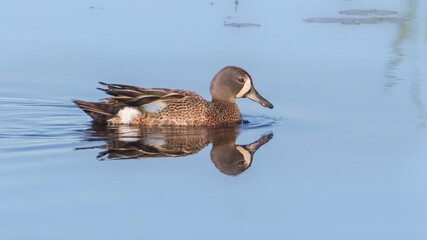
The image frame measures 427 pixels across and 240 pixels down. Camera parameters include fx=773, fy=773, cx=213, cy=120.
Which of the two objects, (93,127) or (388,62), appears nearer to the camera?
(93,127)

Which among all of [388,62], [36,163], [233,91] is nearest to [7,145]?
[36,163]

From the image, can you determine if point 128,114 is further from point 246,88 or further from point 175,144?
point 246,88

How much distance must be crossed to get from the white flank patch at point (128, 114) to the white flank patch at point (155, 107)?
3.9 inches

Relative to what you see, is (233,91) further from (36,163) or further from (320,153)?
(36,163)

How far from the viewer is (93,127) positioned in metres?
7.96

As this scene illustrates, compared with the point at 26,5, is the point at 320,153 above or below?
below

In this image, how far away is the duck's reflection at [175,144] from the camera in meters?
6.54

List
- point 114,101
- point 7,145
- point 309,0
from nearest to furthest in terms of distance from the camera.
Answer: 1. point 7,145
2. point 114,101
3. point 309,0

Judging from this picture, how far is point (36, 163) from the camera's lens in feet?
20.6

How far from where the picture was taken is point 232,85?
8.55 meters

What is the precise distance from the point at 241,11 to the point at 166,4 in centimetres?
131

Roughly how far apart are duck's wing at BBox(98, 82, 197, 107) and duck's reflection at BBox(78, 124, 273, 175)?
30 centimetres

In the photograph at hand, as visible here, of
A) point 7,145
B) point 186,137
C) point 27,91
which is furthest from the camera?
point 27,91

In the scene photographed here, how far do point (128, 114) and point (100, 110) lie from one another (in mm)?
298
